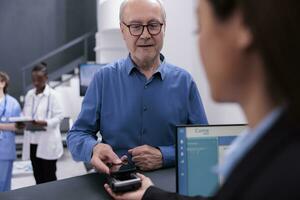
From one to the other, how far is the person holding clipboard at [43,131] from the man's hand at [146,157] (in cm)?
229

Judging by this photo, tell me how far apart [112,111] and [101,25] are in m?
4.22

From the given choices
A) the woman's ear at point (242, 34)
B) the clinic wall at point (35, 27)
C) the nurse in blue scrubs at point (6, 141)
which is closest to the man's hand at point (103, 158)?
the woman's ear at point (242, 34)

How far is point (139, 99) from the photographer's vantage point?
1355 mm

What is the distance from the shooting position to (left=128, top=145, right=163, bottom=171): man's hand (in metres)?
1.20

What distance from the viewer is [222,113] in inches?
109

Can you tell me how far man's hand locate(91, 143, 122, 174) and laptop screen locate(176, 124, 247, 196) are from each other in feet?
0.81

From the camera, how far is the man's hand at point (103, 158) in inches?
43.9

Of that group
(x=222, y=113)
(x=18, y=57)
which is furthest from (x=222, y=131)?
(x=18, y=57)

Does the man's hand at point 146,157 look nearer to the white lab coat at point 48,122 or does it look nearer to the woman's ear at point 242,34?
the woman's ear at point 242,34

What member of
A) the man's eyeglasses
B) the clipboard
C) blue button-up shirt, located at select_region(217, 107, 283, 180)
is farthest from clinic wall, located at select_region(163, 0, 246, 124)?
blue button-up shirt, located at select_region(217, 107, 283, 180)

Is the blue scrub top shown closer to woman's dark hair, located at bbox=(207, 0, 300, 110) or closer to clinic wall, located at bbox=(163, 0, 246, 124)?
clinic wall, located at bbox=(163, 0, 246, 124)

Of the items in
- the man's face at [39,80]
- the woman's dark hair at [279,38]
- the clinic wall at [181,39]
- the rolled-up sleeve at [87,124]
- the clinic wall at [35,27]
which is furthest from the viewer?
the clinic wall at [35,27]

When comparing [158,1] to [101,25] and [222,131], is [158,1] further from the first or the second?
[101,25]

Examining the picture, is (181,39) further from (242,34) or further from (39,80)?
(242,34)
